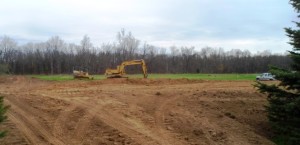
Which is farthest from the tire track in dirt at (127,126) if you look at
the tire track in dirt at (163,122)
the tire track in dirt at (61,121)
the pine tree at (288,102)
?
the pine tree at (288,102)

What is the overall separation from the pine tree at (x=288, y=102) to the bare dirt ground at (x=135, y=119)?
743 millimetres

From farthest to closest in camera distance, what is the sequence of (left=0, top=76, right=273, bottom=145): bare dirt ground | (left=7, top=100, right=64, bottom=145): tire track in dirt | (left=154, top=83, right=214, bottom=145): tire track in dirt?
1. (left=154, top=83, right=214, bottom=145): tire track in dirt
2. (left=0, top=76, right=273, bottom=145): bare dirt ground
3. (left=7, top=100, right=64, bottom=145): tire track in dirt

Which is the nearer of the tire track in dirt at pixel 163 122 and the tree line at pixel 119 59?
the tire track in dirt at pixel 163 122

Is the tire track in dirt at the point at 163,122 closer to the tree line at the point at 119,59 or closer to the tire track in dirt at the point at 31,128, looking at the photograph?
the tire track in dirt at the point at 31,128

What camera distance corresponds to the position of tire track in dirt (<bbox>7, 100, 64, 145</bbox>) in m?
10.3

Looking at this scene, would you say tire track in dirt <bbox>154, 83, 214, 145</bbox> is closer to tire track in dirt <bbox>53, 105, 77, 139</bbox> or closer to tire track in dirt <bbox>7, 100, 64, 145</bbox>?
tire track in dirt <bbox>53, 105, 77, 139</bbox>

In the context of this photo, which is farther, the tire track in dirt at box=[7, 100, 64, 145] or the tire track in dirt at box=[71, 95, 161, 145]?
the tire track in dirt at box=[71, 95, 161, 145]

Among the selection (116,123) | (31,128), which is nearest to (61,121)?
(31,128)

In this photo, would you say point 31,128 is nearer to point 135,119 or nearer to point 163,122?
point 135,119

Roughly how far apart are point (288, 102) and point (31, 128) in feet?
27.3

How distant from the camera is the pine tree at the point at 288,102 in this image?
11.6 meters

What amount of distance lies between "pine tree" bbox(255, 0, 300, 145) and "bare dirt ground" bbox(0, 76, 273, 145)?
29.2 inches

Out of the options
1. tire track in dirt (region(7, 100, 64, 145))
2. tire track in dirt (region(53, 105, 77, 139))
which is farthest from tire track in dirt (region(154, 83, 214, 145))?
tire track in dirt (region(7, 100, 64, 145))

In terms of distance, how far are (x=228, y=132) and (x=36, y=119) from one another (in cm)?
651
